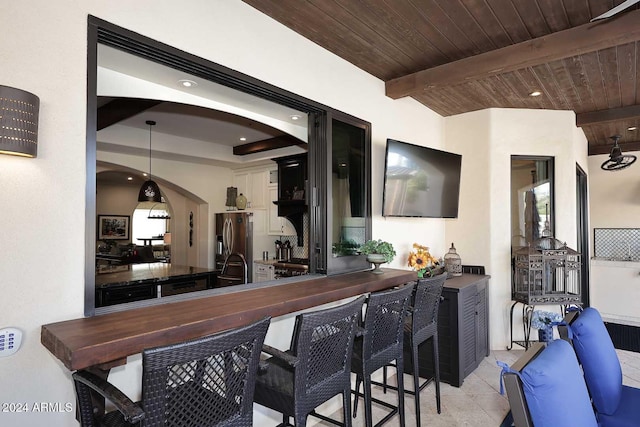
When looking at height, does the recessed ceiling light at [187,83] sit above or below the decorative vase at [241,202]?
above

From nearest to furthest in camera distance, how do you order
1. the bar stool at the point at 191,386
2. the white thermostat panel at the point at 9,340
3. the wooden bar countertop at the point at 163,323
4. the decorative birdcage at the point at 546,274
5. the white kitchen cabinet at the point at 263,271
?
1. the bar stool at the point at 191,386
2. the wooden bar countertop at the point at 163,323
3. the white thermostat panel at the point at 9,340
4. the decorative birdcage at the point at 546,274
5. the white kitchen cabinet at the point at 263,271

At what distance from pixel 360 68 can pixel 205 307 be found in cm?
238

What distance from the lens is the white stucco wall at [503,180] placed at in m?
4.23

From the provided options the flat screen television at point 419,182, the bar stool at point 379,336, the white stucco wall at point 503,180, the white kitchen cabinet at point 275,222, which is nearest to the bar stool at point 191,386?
the bar stool at point 379,336

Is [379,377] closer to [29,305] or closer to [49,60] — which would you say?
[29,305]

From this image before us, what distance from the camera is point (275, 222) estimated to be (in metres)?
5.82

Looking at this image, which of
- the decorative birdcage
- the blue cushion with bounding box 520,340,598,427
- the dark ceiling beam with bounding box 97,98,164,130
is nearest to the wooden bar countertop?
the blue cushion with bounding box 520,340,598,427

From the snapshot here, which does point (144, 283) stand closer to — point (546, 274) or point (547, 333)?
point (547, 333)

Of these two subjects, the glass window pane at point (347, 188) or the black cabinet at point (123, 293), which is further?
the black cabinet at point (123, 293)

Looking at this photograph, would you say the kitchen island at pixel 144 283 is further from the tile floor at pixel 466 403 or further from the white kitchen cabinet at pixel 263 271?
the tile floor at pixel 466 403

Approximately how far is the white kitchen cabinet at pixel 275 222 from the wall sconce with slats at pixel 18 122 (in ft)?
14.5

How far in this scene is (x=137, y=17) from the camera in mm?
1726

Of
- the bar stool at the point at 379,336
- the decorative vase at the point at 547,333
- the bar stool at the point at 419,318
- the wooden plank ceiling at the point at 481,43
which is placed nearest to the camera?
the bar stool at the point at 379,336

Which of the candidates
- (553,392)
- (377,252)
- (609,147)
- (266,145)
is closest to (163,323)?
(553,392)
